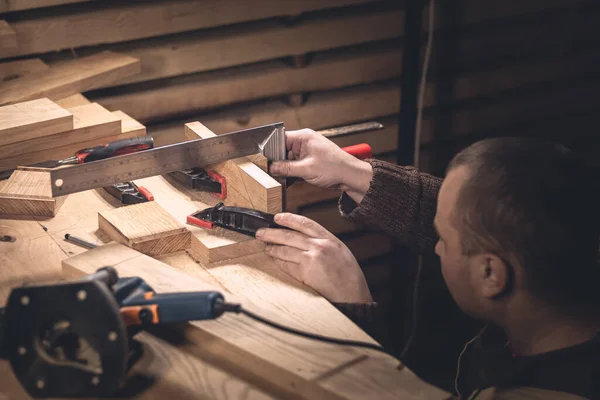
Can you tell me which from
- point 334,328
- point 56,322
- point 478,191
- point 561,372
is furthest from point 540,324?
point 56,322

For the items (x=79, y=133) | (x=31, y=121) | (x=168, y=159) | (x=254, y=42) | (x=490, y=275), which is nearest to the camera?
(x=490, y=275)

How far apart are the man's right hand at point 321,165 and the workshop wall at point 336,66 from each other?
96cm

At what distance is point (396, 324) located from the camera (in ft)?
12.7

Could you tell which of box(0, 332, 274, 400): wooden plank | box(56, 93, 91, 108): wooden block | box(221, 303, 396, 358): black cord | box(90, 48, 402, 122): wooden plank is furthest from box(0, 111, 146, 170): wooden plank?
box(221, 303, 396, 358): black cord

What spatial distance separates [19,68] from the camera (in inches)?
107

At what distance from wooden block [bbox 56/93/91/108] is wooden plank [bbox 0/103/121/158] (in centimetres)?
11

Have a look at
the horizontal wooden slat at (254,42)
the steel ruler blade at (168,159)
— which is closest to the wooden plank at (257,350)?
the steel ruler blade at (168,159)

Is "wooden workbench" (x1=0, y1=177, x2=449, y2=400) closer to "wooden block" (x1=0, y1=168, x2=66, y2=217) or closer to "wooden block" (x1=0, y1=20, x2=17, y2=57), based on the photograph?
"wooden block" (x1=0, y1=168, x2=66, y2=217)

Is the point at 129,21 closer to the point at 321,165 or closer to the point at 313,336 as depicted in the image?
the point at 321,165

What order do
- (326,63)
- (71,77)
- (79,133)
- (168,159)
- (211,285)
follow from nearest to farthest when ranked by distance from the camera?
(211,285), (168,159), (79,133), (71,77), (326,63)

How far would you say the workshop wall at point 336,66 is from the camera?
2953 millimetres

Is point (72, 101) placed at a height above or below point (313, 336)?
above

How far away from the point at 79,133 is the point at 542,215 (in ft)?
4.81

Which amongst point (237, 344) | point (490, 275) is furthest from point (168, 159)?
point (490, 275)
